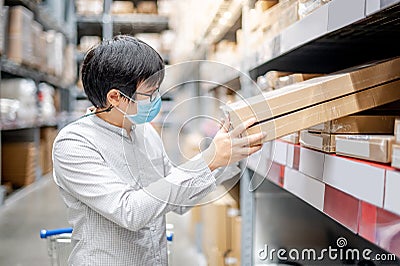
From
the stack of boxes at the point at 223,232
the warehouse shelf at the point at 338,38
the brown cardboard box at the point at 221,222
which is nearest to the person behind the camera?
the warehouse shelf at the point at 338,38

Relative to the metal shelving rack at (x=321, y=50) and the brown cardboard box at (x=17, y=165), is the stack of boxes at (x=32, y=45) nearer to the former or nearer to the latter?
the brown cardboard box at (x=17, y=165)

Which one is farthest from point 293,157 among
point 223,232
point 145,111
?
point 223,232

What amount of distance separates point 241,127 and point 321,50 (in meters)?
0.67

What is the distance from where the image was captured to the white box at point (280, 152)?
1.44m

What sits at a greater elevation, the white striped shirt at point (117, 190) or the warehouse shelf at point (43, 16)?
the warehouse shelf at point (43, 16)

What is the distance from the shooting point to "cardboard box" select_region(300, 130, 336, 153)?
3.61 feet

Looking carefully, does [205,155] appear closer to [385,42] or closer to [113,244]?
[113,244]

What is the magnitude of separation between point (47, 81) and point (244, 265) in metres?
5.23

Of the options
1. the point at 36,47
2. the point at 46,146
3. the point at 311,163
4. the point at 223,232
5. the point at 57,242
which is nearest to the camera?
the point at 311,163

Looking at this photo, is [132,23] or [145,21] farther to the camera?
[145,21]

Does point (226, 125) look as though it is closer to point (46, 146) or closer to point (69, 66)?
point (46, 146)

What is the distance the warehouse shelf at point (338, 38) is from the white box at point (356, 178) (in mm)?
243

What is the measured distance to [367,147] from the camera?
3.04 ft

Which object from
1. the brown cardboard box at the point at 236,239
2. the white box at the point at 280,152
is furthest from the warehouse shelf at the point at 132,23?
the white box at the point at 280,152
